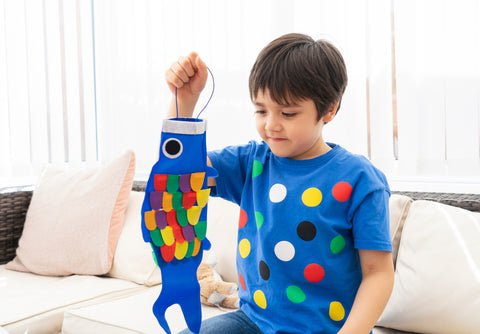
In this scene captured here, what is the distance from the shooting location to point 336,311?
97 cm

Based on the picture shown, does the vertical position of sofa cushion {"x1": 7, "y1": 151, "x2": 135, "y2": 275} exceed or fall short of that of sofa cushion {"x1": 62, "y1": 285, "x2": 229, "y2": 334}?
it exceeds it

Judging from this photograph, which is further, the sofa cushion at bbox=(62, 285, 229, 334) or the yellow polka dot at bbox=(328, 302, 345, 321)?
the sofa cushion at bbox=(62, 285, 229, 334)

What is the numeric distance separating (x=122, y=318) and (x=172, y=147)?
75cm

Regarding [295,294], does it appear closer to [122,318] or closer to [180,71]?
[180,71]

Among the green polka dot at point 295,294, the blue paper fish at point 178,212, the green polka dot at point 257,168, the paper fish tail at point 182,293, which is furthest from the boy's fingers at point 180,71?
the green polka dot at point 295,294

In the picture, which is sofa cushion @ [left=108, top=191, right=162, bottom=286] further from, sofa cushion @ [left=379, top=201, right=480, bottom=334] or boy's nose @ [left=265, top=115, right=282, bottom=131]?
boy's nose @ [left=265, top=115, right=282, bottom=131]

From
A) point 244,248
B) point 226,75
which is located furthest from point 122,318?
point 226,75

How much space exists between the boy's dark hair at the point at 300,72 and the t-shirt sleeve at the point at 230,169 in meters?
0.17

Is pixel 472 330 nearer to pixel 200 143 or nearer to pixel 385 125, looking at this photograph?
pixel 200 143

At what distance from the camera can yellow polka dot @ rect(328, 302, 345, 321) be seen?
963 millimetres

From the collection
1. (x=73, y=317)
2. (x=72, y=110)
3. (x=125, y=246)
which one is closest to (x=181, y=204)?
(x=73, y=317)

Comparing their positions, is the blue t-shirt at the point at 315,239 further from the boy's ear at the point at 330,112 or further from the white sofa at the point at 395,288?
the white sofa at the point at 395,288

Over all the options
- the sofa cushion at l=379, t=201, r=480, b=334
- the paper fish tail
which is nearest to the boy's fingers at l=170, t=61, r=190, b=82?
the paper fish tail

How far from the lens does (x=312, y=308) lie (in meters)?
0.95
